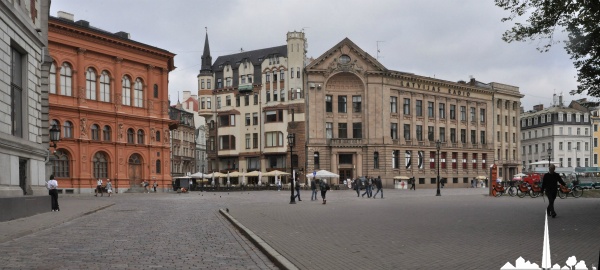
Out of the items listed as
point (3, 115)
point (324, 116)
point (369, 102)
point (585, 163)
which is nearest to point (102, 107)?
point (324, 116)

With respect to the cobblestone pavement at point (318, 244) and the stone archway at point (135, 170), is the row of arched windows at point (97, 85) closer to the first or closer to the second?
the stone archway at point (135, 170)

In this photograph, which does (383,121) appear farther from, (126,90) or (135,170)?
(126,90)

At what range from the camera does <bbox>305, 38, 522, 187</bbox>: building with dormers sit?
82938 millimetres

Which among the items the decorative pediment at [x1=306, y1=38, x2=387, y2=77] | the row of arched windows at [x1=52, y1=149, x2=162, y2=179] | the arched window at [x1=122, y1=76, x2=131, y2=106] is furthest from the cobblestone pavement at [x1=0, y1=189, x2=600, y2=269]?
the decorative pediment at [x1=306, y1=38, x2=387, y2=77]

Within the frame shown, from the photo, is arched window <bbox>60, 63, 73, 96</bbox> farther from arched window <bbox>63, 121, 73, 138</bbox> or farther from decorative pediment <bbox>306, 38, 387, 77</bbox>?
decorative pediment <bbox>306, 38, 387, 77</bbox>

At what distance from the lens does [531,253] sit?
35.4 ft

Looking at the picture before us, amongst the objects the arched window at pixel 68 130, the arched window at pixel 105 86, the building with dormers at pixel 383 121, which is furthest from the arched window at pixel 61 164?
the building with dormers at pixel 383 121

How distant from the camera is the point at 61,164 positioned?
6056 cm

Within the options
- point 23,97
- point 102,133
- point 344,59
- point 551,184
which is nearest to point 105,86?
point 102,133

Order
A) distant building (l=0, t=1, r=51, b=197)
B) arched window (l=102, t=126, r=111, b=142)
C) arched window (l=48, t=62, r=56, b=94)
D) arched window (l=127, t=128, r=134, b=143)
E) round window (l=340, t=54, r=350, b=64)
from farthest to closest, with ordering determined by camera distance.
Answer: round window (l=340, t=54, r=350, b=64)
arched window (l=127, t=128, r=134, b=143)
arched window (l=102, t=126, r=111, b=142)
arched window (l=48, t=62, r=56, b=94)
distant building (l=0, t=1, r=51, b=197)

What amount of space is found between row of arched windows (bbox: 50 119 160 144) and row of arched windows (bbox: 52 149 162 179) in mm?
1635

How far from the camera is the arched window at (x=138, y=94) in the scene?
226 feet

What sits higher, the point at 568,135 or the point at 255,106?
the point at 255,106

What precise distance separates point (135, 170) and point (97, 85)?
1059 cm
